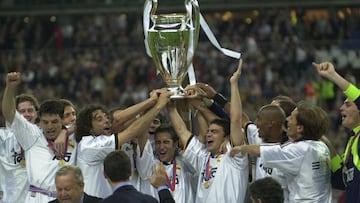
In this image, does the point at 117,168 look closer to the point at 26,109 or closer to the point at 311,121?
the point at 311,121

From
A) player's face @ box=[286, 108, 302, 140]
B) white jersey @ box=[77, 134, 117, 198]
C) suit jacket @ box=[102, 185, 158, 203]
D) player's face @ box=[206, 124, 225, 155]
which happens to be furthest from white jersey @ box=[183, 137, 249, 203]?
suit jacket @ box=[102, 185, 158, 203]

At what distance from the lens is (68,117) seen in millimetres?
10859

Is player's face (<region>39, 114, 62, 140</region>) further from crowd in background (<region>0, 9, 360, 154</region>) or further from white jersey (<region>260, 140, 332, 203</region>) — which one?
crowd in background (<region>0, 9, 360, 154</region>)

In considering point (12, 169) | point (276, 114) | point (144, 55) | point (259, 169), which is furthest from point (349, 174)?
point (144, 55)

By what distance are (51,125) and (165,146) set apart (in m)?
1.19

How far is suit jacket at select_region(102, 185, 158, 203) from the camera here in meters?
8.28

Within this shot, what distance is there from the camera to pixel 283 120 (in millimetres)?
9906

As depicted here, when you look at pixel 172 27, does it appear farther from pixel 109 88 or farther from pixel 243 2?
pixel 243 2

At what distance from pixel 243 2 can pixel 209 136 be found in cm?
1848

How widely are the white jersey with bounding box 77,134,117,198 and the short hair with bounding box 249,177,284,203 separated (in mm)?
1996

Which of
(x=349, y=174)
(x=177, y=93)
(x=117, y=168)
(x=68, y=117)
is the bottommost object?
(x=349, y=174)

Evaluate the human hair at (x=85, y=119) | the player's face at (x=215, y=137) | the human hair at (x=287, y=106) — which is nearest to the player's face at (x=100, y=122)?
the human hair at (x=85, y=119)

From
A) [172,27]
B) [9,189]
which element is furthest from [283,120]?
[9,189]

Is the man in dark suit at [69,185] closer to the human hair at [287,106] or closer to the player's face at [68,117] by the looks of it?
the player's face at [68,117]
